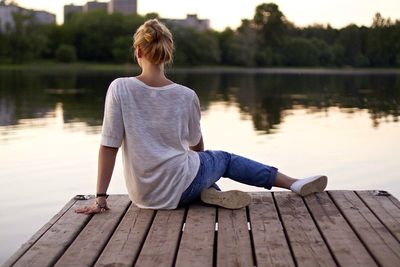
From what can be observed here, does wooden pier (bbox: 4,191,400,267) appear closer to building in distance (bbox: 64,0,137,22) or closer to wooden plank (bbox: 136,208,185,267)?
wooden plank (bbox: 136,208,185,267)

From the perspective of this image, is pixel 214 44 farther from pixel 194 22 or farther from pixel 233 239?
pixel 233 239

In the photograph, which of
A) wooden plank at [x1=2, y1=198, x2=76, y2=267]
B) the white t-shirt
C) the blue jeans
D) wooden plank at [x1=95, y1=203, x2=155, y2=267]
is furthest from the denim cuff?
wooden plank at [x1=2, y1=198, x2=76, y2=267]

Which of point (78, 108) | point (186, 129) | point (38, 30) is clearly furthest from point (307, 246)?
point (38, 30)

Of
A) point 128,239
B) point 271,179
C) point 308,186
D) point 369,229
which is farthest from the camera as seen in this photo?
point 308,186

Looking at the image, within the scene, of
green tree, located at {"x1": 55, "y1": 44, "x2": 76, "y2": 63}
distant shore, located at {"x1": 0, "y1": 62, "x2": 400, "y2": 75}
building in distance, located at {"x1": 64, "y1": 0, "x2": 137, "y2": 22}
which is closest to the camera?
distant shore, located at {"x1": 0, "y1": 62, "x2": 400, "y2": 75}

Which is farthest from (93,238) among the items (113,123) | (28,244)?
(113,123)

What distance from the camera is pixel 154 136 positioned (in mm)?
4387

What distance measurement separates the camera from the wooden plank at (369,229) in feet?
11.3

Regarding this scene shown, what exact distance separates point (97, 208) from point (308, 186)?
154cm

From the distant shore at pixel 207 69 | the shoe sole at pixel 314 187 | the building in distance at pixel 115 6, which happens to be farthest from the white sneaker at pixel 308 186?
the building in distance at pixel 115 6

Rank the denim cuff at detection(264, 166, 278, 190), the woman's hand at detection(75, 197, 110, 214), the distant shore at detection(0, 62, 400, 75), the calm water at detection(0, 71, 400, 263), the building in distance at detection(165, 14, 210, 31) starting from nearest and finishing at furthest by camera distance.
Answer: the woman's hand at detection(75, 197, 110, 214) → the denim cuff at detection(264, 166, 278, 190) → the calm water at detection(0, 71, 400, 263) → the distant shore at detection(0, 62, 400, 75) → the building in distance at detection(165, 14, 210, 31)

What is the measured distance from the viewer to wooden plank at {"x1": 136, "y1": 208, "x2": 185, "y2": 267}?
10.9ft

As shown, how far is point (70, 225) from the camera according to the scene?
405 centimetres

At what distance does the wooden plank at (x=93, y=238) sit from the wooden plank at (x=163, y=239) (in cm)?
23
